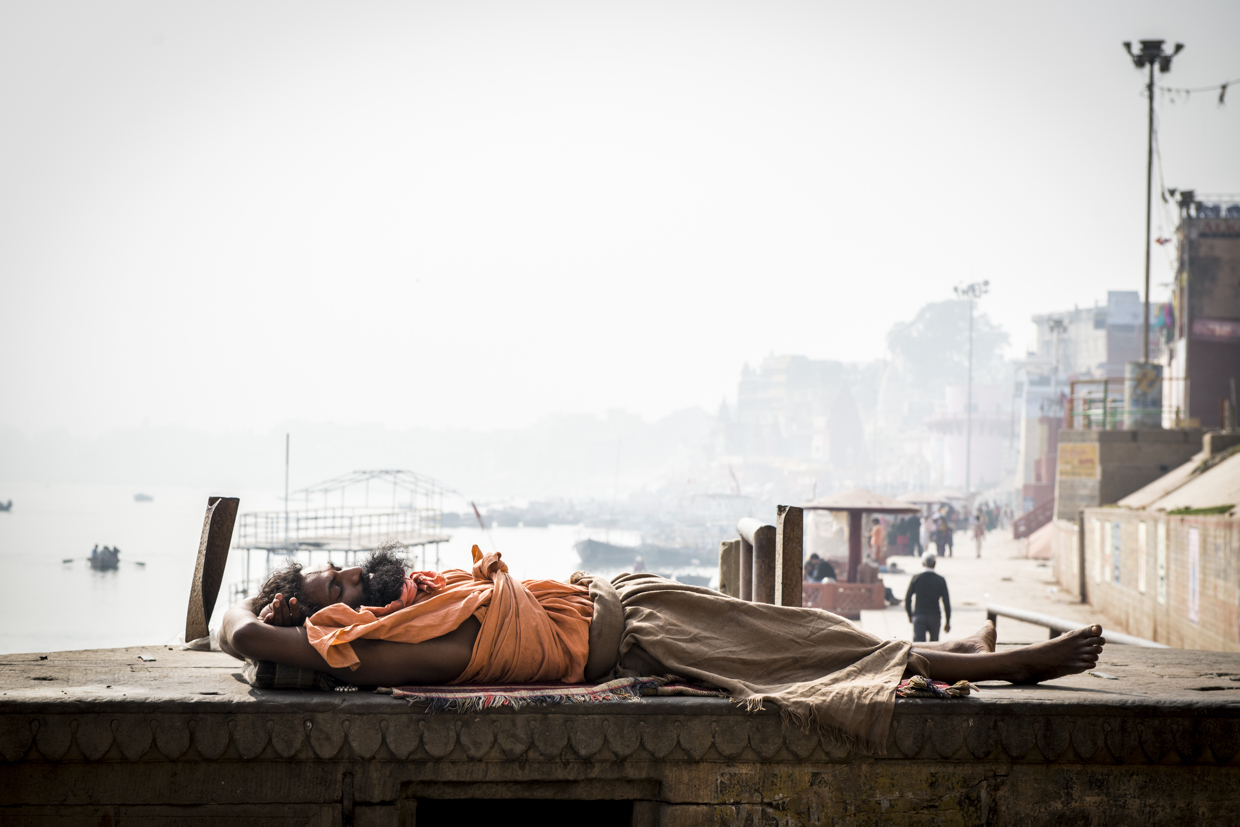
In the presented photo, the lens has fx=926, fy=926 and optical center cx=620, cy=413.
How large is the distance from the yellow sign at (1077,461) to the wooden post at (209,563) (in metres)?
19.7

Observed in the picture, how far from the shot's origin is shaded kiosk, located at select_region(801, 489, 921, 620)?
16516mm

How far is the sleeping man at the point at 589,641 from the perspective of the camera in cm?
306

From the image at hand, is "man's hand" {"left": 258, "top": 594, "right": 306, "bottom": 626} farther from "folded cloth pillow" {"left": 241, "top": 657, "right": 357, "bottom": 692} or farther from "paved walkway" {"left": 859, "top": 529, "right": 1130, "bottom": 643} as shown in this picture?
"paved walkway" {"left": 859, "top": 529, "right": 1130, "bottom": 643}

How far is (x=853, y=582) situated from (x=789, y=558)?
1390 centimetres

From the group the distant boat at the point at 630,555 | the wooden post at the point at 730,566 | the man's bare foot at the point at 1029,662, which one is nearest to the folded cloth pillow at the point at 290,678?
the man's bare foot at the point at 1029,662

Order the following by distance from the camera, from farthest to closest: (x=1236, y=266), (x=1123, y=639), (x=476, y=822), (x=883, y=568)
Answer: (x=1236, y=266), (x=883, y=568), (x=1123, y=639), (x=476, y=822)

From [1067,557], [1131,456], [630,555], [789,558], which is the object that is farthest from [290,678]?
[630,555]

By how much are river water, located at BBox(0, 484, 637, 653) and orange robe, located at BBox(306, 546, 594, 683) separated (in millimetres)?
3775

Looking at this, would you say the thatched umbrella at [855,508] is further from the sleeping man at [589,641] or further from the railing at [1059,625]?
the sleeping man at [589,641]

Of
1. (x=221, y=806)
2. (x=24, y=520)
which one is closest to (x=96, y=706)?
(x=221, y=806)

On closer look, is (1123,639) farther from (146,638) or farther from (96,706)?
(146,638)

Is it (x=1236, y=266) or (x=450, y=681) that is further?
(x=1236, y=266)

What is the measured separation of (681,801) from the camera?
9.92ft

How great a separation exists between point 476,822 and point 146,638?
43.8m
